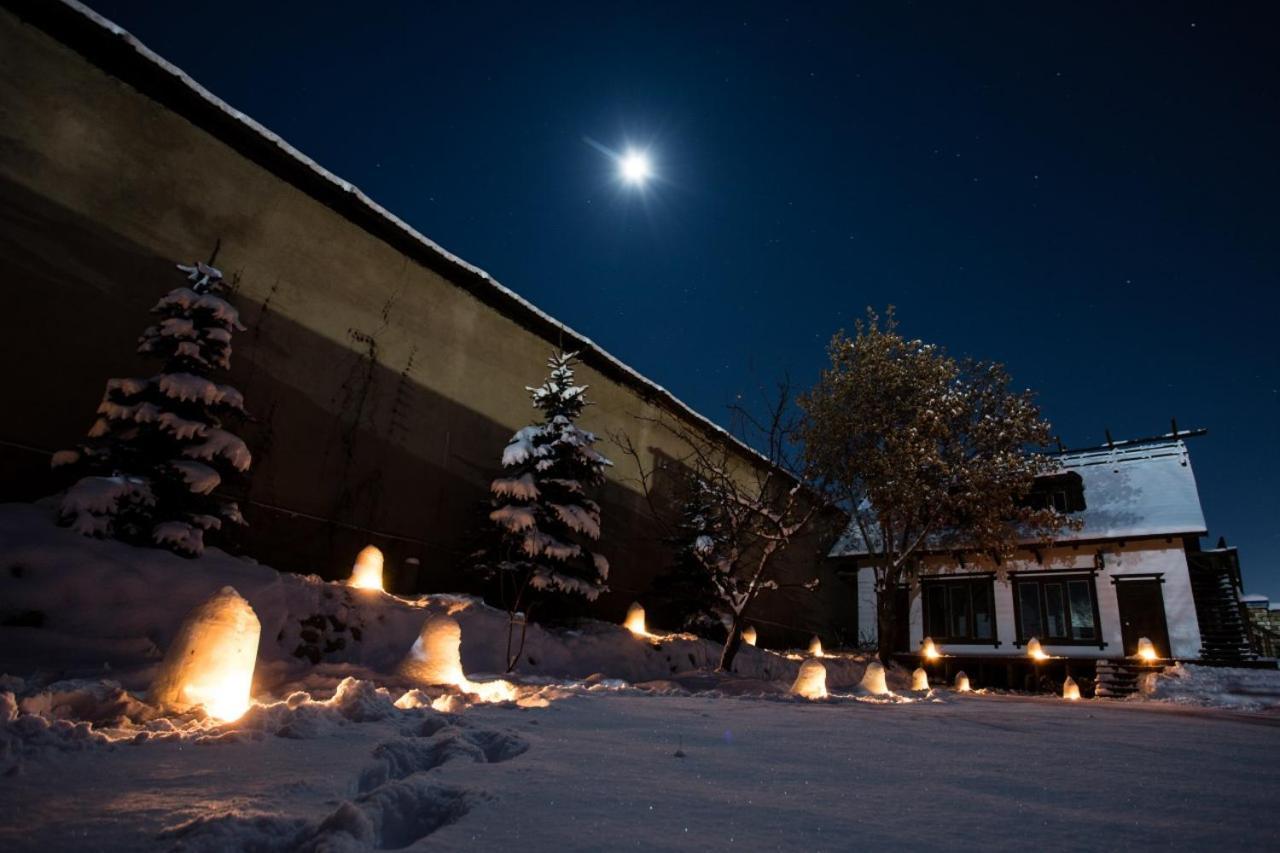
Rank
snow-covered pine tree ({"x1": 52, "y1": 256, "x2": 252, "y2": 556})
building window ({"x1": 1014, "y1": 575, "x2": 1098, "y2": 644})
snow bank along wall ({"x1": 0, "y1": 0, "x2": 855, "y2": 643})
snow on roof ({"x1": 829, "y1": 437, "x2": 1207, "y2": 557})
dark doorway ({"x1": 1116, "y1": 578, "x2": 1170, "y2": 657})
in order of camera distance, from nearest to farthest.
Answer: snow-covered pine tree ({"x1": 52, "y1": 256, "x2": 252, "y2": 556}), snow bank along wall ({"x1": 0, "y1": 0, "x2": 855, "y2": 643}), dark doorway ({"x1": 1116, "y1": 578, "x2": 1170, "y2": 657}), snow on roof ({"x1": 829, "y1": 437, "x2": 1207, "y2": 557}), building window ({"x1": 1014, "y1": 575, "x2": 1098, "y2": 644})

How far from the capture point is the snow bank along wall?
9.04 m

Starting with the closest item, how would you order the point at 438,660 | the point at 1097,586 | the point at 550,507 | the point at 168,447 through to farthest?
1. the point at 438,660
2. the point at 168,447
3. the point at 550,507
4. the point at 1097,586

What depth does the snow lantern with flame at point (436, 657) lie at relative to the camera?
663cm

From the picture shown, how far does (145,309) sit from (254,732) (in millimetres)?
9523

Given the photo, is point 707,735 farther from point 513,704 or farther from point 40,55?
point 40,55

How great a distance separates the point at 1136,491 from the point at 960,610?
685 cm

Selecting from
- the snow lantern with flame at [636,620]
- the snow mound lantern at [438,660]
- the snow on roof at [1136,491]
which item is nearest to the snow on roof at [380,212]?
the snow lantern with flame at [636,620]

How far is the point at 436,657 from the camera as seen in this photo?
6.68 meters

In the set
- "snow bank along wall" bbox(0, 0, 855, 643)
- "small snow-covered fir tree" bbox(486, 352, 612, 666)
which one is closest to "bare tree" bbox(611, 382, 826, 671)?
"small snow-covered fir tree" bbox(486, 352, 612, 666)

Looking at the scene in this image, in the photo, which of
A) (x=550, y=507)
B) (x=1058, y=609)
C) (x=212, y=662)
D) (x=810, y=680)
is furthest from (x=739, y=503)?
(x=1058, y=609)

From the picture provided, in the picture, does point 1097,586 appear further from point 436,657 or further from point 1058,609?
point 436,657

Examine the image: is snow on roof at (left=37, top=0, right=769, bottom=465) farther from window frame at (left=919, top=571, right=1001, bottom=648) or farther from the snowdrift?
window frame at (left=919, top=571, right=1001, bottom=648)

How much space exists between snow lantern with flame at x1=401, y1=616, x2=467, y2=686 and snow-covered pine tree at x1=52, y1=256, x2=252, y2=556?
347cm

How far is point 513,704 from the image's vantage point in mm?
5363
